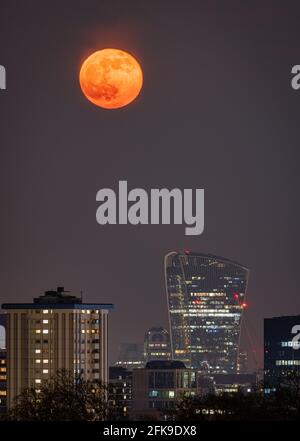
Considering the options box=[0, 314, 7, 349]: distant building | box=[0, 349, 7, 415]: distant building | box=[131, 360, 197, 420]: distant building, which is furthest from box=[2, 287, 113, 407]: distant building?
box=[131, 360, 197, 420]: distant building

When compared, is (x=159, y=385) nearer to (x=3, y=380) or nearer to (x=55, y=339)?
(x=3, y=380)

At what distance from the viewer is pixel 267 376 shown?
160625 millimetres

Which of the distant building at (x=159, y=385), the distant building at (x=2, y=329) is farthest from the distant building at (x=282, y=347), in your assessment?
the distant building at (x=2, y=329)

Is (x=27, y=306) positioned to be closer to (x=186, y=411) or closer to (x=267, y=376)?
(x=267, y=376)

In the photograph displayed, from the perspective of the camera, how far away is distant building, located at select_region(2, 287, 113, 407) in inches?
5551

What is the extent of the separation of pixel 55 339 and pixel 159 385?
1058 inches

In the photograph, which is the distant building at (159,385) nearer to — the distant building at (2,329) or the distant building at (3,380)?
the distant building at (3,380)

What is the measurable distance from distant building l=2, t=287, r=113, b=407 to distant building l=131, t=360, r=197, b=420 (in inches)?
658

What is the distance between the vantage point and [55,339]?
143 m

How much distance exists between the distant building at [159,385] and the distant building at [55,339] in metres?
16.7

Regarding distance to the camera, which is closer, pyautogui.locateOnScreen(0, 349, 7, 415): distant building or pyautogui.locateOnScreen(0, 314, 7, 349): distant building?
pyautogui.locateOnScreen(0, 349, 7, 415): distant building

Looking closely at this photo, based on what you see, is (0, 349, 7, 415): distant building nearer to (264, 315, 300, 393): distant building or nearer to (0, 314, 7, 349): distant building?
(0, 314, 7, 349): distant building

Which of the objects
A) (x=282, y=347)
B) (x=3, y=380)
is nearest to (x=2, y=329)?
(x=3, y=380)
